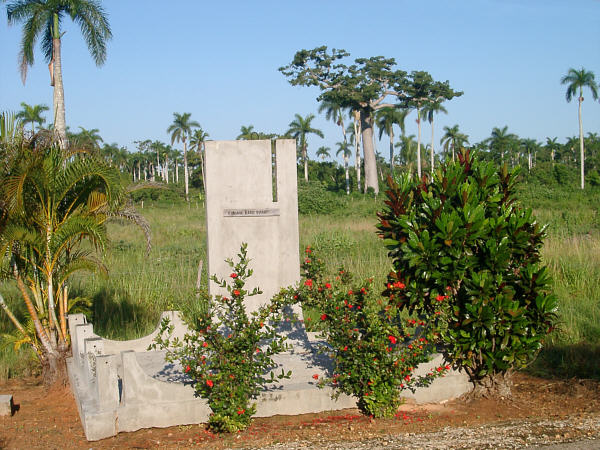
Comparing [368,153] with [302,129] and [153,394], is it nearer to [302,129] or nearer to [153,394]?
[302,129]

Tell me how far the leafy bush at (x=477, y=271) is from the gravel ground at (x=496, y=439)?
2.51 feet

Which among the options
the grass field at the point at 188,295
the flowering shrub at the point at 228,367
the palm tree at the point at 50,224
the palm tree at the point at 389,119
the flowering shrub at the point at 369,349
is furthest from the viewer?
the palm tree at the point at 389,119

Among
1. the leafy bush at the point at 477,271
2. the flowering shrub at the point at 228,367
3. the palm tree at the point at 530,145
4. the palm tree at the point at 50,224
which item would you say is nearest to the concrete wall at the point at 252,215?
the palm tree at the point at 50,224

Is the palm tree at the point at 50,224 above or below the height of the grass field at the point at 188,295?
above

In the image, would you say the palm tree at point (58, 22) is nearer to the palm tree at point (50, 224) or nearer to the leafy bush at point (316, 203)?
the palm tree at point (50, 224)

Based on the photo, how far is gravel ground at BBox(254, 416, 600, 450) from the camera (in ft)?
15.6

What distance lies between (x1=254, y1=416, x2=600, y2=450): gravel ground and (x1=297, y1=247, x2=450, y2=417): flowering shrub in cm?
53

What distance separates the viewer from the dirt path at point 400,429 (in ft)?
16.2

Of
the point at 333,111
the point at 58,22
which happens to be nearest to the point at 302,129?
the point at 333,111

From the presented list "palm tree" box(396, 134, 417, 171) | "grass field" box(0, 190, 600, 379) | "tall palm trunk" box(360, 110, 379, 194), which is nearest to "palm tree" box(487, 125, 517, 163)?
"palm tree" box(396, 134, 417, 171)

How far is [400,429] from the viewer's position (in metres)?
5.29

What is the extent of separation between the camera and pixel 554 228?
2097 cm

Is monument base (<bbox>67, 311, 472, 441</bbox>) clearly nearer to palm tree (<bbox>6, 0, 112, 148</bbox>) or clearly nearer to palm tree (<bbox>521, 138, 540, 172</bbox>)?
palm tree (<bbox>6, 0, 112, 148</bbox>)

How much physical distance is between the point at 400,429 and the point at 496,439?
0.82 meters
